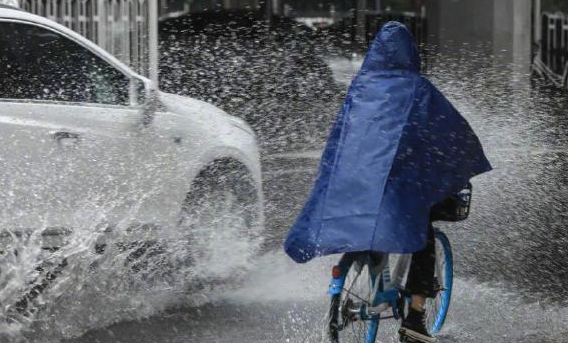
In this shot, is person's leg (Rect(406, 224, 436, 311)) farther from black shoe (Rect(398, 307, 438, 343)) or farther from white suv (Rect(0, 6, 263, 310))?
white suv (Rect(0, 6, 263, 310))

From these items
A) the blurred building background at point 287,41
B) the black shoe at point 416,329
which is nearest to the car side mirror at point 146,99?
the black shoe at point 416,329

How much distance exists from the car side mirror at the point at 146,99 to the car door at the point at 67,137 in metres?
0.03

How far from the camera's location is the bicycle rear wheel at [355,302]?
5.24m

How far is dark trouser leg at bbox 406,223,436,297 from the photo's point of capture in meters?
5.60

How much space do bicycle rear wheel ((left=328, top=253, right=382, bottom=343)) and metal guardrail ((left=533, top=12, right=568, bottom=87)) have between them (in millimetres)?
13409

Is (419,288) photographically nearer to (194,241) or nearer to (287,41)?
(194,241)

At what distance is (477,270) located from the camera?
8.02 meters

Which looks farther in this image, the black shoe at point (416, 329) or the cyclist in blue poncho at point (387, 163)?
the black shoe at point (416, 329)

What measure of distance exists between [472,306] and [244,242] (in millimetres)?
1695


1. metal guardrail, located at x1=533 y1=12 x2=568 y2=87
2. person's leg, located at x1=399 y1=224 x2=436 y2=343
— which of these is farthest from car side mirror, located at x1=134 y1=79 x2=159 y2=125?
metal guardrail, located at x1=533 y1=12 x2=568 y2=87

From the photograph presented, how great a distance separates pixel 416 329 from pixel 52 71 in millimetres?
3083

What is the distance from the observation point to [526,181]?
1165 cm

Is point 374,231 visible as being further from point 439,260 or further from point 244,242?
point 244,242

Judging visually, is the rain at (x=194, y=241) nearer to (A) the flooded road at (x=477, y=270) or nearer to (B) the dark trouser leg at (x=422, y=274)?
(A) the flooded road at (x=477, y=270)
